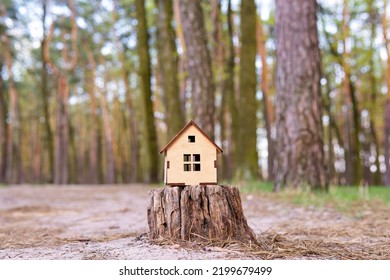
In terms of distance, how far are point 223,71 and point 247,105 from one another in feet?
13.5

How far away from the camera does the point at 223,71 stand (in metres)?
16.4

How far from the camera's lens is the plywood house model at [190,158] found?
3760 millimetres

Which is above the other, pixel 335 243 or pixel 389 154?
pixel 389 154

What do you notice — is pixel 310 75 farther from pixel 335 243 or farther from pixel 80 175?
pixel 80 175

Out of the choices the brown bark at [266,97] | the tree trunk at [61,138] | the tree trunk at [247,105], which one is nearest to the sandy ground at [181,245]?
the tree trunk at [247,105]

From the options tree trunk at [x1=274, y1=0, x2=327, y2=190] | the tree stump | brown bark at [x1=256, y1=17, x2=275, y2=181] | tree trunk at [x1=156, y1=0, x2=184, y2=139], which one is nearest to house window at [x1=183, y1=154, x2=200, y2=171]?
the tree stump

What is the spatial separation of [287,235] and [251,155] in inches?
309

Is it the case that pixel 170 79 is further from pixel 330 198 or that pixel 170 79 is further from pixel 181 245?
pixel 181 245

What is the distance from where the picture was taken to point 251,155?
1236 cm

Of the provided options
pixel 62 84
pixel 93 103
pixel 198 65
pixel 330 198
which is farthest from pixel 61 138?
pixel 330 198

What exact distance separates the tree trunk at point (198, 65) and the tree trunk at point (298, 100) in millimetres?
2315

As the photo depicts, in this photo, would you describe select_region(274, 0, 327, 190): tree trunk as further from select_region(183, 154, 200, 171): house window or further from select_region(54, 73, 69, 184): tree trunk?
select_region(54, 73, 69, 184): tree trunk

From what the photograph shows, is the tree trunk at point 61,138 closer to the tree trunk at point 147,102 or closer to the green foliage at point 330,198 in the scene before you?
the tree trunk at point 147,102
